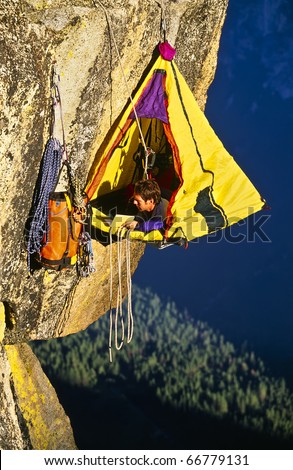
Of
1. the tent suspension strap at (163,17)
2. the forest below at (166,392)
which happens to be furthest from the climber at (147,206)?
the forest below at (166,392)

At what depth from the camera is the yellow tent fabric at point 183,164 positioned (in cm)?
605

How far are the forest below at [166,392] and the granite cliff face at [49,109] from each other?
212 inches

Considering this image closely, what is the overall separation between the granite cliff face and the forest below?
5.40 meters

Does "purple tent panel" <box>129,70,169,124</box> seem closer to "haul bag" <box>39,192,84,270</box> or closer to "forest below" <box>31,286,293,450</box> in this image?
"haul bag" <box>39,192,84,270</box>

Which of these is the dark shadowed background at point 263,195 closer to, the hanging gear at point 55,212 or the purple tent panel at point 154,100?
the purple tent panel at point 154,100

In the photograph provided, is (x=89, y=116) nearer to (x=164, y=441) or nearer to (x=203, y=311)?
(x=164, y=441)

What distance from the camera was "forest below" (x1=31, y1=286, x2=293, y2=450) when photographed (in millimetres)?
13406

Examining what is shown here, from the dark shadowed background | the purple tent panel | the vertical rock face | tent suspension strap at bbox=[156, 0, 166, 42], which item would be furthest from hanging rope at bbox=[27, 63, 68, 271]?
the dark shadowed background

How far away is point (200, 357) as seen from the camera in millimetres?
17234

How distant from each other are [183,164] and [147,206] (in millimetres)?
593

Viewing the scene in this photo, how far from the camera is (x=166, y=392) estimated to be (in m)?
15.1

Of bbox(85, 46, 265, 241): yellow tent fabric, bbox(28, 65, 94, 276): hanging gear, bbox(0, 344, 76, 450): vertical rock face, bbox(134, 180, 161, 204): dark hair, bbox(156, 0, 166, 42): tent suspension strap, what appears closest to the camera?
bbox(28, 65, 94, 276): hanging gear

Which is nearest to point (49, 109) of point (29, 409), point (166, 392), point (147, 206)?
point (147, 206)

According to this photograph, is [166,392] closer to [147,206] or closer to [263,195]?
[147,206]
